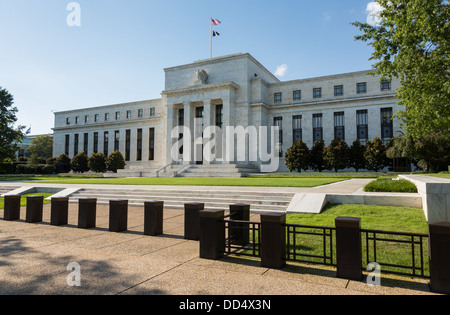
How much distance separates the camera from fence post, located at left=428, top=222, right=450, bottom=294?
4.73 m

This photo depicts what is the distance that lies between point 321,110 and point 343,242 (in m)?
45.2

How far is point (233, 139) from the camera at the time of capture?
46781 mm

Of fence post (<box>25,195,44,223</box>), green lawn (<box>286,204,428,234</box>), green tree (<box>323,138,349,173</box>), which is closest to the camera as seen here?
green lawn (<box>286,204,428,234</box>)

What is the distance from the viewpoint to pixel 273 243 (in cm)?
614

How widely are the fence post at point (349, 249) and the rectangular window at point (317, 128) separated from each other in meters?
44.3

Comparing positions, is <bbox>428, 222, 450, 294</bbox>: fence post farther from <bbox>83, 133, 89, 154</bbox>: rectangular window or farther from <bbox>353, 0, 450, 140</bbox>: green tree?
<bbox>83, 133, 89, 154</bbox>: rectangular window

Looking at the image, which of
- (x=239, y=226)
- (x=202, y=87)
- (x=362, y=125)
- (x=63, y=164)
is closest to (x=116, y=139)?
(x=63, y=164)

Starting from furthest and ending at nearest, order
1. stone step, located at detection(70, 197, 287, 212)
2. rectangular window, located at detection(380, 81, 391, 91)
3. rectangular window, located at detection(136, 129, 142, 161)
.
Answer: rectangular window, located at detection(136, 129, 142, 161)
rectangular window, located at detection(380, 81, 391, 91)
stone step, located at detection(70, 197, 287, 212)

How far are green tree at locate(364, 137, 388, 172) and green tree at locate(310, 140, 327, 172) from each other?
5645 millimetres

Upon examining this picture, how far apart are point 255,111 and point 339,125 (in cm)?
1339

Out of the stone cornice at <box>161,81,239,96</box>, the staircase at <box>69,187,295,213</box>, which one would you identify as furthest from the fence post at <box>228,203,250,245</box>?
the stone cornice at <box>161,81,239,96</box>

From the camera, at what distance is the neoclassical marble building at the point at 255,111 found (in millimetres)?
45281

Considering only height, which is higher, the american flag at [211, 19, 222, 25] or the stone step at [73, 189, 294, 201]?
the american flag at [211, 19, 222, 25]

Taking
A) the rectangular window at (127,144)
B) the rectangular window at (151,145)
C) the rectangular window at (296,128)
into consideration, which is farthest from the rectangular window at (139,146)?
the rectangular window at (296,128)
